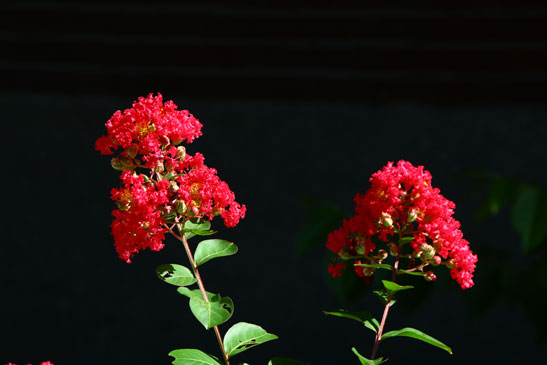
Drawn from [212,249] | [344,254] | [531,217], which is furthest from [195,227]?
[531,217]

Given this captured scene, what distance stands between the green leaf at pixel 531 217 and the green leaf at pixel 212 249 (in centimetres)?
74

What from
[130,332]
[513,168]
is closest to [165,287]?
[130,332]

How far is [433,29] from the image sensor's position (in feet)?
7.37

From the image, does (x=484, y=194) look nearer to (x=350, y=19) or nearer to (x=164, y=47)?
(x=350, y=19)

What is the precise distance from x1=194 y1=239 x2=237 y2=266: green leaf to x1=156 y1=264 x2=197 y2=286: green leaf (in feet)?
0.11

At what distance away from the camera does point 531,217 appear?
123 cm

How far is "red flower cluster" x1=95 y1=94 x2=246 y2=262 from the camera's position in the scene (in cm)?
58

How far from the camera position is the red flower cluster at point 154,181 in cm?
58

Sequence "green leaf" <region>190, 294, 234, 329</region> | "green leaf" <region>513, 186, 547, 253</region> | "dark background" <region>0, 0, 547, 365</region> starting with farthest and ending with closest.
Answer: "dark background" <region>0, 0, 547, 365</region> → "green leaf" <region>513, 186, 547, 253</region> → "green leaf" <region>190, 294, 234, 329</region>

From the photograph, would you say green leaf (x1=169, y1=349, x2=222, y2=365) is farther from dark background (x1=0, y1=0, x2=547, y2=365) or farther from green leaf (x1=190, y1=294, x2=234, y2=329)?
dark background (x1=0, y1=0, x2=547, y2=365)

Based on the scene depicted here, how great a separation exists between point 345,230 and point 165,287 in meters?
1.89

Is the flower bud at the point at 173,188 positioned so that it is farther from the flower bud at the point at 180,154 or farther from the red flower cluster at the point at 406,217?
the red flower cluster at the point at 406,217

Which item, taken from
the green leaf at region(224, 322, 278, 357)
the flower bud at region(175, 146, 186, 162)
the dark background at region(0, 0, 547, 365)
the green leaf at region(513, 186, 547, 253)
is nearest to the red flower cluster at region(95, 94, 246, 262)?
the flower bud at region(175, 146, 186, 162)

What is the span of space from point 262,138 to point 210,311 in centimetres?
178
